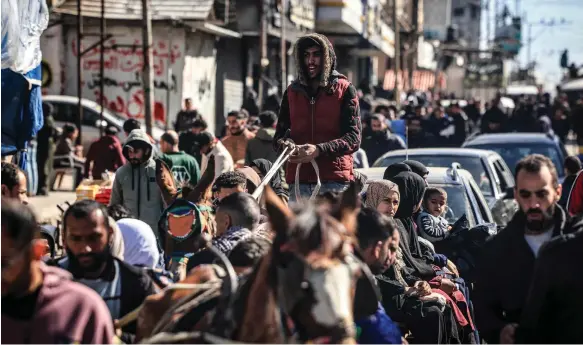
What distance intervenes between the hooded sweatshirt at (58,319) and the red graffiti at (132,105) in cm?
2364

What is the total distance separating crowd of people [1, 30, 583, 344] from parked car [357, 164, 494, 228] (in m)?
1.28

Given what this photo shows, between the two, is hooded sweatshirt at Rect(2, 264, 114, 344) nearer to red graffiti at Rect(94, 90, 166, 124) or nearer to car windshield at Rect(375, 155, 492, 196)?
car windshield at Rect(375, 155, 492, 196)

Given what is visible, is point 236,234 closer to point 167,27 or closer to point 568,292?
point 568,292

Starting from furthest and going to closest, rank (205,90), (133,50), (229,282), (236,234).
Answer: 1. (205,90)
2. (133,50)
3. (236,234)
4. (229,282)

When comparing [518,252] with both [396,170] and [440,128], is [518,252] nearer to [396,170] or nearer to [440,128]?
[396,170]

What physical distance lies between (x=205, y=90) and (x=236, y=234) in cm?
2430

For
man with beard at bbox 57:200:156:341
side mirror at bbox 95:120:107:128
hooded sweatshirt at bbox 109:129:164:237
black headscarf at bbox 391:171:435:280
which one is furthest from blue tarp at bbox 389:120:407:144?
man with beard at bbox 57:200:156:341

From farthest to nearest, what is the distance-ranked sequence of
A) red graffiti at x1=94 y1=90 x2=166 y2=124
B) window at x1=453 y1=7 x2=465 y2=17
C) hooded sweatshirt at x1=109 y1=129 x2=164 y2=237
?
window at x1=453 y1=7 x2=465 y2=17
red graffiti at x1=94 y1=90 x2=166 y2=124
hooded sweatshirt at x1=109 y1=129 x2=164 y2=237

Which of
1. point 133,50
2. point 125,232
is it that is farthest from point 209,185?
point 133,50

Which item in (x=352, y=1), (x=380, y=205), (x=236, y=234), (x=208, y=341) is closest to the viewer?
(x=208, y=341)

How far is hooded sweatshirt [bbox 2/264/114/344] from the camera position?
470cm

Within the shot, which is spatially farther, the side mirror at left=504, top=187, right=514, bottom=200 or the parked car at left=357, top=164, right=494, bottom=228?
the side mirror at left=504, top=187, right=514, bottom=200

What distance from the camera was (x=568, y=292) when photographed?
212 inches

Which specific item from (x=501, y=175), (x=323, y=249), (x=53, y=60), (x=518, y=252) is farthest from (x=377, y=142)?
(x=323, y=249)
